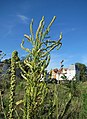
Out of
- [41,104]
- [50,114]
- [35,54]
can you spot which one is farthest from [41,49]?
[50,114]

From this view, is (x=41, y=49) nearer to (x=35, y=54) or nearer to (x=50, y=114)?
(x=35, y=54)

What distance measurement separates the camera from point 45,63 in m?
1.39

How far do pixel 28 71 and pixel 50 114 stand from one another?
1.16 ft

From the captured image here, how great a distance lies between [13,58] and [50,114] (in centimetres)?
44

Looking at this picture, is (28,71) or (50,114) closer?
(28,71)

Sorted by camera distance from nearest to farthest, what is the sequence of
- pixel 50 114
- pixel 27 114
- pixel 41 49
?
pixel 27 114 < pixel 41 49 < pixel 50 114

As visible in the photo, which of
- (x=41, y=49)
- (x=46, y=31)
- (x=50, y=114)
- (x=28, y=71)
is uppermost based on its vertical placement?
(x=46, y=31)

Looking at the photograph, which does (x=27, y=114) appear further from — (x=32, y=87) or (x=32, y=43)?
(x=32, y=43)

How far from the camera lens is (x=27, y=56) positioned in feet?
4.87


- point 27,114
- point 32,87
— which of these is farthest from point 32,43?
point 27,114

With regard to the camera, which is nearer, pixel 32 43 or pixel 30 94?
pixel 30 94

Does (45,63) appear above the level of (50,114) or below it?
above

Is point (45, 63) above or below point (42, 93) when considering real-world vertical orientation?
above

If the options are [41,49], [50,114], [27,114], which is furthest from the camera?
[50,114]
